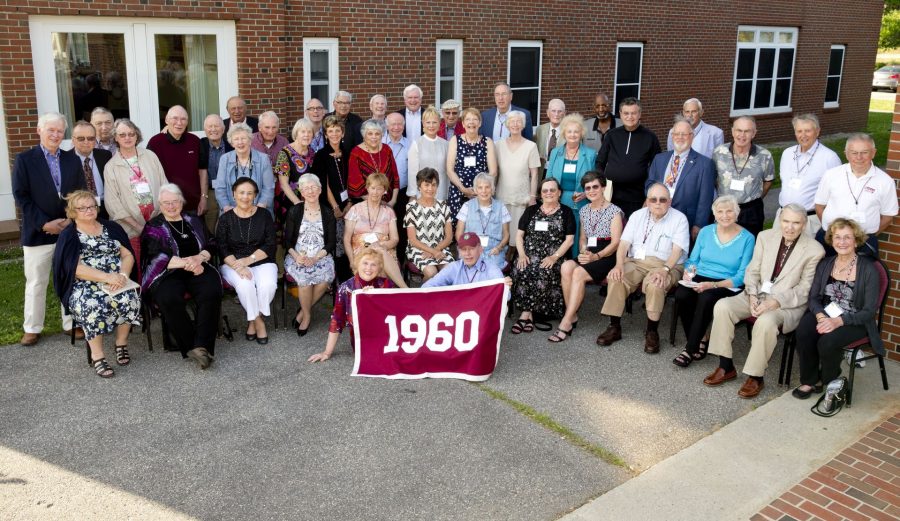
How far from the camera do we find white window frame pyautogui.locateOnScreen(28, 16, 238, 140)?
8.85m

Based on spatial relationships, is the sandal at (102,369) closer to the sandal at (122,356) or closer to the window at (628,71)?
the sandal at (122,356)

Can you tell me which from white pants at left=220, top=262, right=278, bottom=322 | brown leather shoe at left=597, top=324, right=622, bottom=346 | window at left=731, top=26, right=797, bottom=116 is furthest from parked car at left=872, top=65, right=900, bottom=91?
white pants at left=220, top=262, right=278, bottom=322

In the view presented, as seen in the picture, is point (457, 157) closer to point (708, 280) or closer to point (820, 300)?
point (708, 280)

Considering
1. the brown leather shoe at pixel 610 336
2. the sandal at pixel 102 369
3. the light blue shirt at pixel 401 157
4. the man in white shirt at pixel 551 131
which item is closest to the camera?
the sandal at pixel 102 369

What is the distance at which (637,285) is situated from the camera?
23.5ft

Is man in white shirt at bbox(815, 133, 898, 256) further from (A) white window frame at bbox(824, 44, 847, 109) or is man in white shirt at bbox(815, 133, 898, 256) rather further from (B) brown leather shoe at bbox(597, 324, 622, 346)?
(A) white window frame at bbox(824, 44, 847, 109)

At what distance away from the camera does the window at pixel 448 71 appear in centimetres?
1285

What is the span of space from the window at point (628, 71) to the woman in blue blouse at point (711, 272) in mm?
9566

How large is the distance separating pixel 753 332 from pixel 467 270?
236cm

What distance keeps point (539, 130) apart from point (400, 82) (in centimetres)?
385

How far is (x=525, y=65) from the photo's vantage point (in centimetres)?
1416

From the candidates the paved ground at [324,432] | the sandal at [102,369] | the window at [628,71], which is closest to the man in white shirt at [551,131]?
the paved ground at [324,432]

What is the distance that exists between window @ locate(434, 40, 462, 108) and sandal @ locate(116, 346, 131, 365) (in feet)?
25.0

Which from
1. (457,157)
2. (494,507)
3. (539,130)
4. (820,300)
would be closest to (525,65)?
(539,130)
